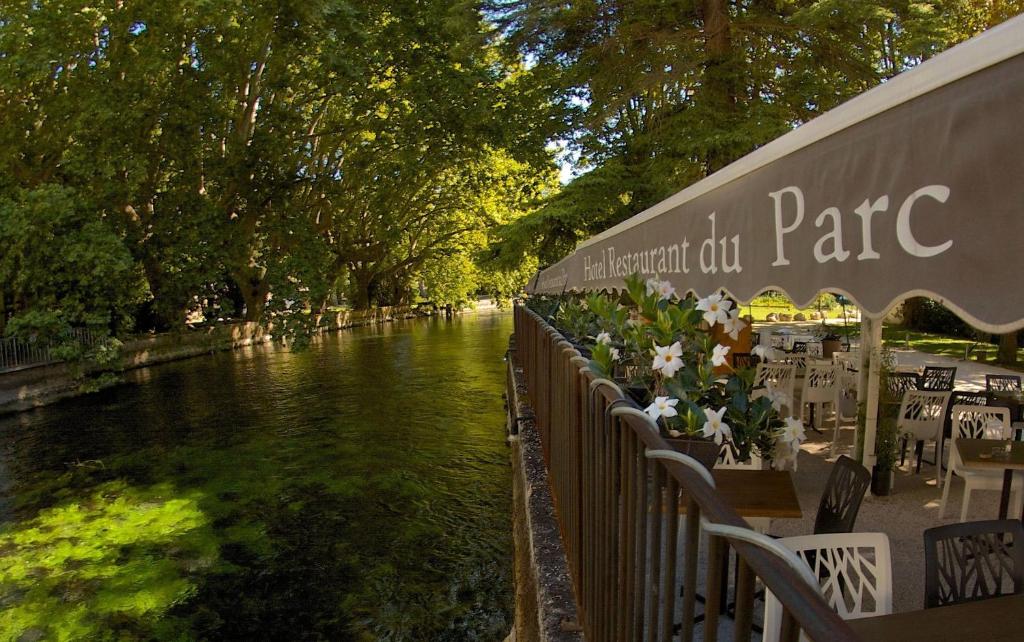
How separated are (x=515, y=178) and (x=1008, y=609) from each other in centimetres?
2592

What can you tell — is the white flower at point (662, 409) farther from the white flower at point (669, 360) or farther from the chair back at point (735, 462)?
the chair back at point (735, 462)

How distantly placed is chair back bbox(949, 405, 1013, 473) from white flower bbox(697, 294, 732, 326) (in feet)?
11.2

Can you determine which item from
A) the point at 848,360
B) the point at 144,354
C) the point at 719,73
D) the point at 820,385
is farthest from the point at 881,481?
the point at 144,354

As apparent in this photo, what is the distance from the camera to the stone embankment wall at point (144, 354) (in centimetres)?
1742

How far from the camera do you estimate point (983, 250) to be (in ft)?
4.58

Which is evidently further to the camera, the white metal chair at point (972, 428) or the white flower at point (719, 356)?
the white metal chair at point (972, 428)

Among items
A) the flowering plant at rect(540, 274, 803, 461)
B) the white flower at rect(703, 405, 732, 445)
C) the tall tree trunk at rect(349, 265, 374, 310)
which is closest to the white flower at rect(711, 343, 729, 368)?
the flowering plant at rect(540, 274, 803, 461)

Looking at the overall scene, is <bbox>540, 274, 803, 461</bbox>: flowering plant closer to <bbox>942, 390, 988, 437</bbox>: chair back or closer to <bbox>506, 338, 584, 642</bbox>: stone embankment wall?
<bbox>506, 338, 584, 642</bbox>: stone embankment wall

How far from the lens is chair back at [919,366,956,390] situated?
Answer: 8523 millimetres

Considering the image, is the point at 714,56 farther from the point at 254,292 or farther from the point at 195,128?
the point at 254,292

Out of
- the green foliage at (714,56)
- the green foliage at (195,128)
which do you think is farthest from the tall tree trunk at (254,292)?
the green foliage at (714,56)

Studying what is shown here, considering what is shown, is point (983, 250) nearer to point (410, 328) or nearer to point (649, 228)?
point (649, 228)

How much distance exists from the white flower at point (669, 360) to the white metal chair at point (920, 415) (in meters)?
4.09

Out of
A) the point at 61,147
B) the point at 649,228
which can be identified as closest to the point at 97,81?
the point at 61,147
